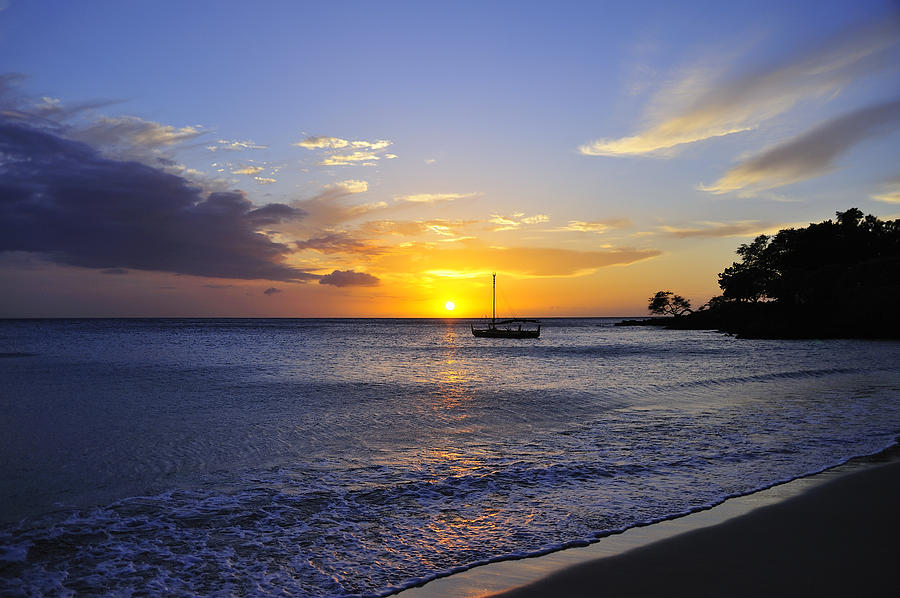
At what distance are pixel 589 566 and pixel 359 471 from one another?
597 centimetres

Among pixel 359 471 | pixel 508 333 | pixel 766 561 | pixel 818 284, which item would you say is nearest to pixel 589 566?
pixel 766 561

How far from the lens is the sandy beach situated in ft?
18.0

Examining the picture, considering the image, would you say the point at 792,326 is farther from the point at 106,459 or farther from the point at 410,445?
the point at 106,459

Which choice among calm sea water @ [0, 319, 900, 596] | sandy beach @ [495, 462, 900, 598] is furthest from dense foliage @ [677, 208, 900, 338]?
sandy beach @ [495, 462, 900, 598]

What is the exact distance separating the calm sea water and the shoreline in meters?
0.25

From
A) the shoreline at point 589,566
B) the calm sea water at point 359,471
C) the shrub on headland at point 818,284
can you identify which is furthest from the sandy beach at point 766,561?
the shrub on headland at point 818,284

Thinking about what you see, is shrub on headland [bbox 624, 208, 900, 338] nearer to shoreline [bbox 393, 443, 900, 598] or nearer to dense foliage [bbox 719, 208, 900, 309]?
dense foliage [bbox 719, 208, 900, 309]

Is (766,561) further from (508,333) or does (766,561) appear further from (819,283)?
(819,283)

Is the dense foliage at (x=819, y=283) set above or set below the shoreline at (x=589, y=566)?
above

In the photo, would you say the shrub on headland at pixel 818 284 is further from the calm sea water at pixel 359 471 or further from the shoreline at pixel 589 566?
the shoreline at pixel 589 566

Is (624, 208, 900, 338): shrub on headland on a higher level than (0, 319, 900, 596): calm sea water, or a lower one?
higher

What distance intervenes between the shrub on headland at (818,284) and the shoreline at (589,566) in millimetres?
76630

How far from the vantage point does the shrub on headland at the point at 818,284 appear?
71.2 m

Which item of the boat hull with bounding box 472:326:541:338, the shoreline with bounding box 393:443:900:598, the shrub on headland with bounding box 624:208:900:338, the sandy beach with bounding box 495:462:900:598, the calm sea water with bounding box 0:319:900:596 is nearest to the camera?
the sandy beach with bounding box 495:462:900:598
